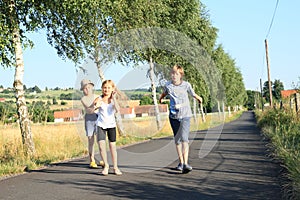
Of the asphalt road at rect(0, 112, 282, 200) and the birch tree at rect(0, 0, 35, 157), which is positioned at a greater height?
the birch tree at rect(0, 0, 35, 157)

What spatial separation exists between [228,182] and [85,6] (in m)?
5.88

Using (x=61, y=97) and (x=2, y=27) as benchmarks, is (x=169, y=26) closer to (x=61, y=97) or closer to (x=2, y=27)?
(x=61, y=97)

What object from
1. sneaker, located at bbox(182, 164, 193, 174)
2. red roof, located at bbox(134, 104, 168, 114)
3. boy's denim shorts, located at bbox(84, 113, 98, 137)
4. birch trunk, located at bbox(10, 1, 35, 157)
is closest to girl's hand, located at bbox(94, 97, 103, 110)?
boy's denim shorts, located at bbox(84, 113, 98, 137)

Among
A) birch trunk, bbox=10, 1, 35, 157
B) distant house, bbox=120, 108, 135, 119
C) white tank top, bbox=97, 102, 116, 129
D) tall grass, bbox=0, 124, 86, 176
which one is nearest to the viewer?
white tank top, bbox=97, 102, 116, 129

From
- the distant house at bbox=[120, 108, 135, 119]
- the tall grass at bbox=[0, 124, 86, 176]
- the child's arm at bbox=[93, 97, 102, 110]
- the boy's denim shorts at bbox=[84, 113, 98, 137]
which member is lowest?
the tall grass at bbox=[0, 124, 86, 176]

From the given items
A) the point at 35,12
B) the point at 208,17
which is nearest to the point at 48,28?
the point at 35,12

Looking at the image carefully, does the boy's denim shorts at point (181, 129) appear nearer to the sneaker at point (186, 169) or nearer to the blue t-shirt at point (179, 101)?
the blue t-shirt at point (179, 101)

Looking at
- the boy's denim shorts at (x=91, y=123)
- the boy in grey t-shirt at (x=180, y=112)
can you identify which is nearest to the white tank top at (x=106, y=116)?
the boy's denim shorts at (x=91, y=123)

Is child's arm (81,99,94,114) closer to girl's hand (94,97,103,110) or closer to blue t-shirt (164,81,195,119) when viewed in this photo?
girl's hand (94,97,103,110)

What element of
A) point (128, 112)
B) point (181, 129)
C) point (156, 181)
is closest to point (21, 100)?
point (128, 112)

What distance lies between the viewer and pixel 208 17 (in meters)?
36.2

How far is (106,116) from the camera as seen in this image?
27.2ft

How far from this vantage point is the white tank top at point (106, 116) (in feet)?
27.1

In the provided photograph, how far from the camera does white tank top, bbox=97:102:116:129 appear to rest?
27.1ft
